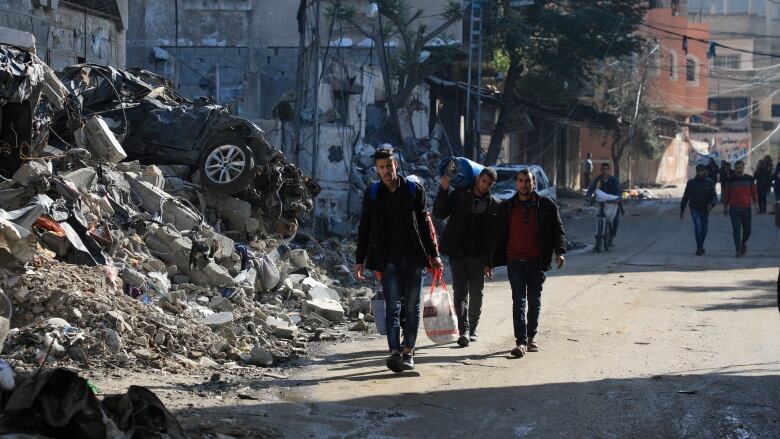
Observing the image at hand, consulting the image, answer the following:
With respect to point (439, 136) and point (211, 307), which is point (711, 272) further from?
point (439, 136)

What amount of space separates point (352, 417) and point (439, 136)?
3416 cm

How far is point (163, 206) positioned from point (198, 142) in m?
2.23

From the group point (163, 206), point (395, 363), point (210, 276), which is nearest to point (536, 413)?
point (395, 363)

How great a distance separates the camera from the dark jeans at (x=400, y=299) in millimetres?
8680

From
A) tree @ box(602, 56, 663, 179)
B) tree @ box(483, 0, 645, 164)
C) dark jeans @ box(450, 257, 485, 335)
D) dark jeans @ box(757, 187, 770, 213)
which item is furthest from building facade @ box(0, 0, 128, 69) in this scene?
tree @ box(602, 56, 663, 179)

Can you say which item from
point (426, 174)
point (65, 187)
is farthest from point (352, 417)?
point (426, 174)

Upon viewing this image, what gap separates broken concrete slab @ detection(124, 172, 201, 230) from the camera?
1319cm

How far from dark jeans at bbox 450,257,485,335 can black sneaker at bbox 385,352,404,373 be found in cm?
166

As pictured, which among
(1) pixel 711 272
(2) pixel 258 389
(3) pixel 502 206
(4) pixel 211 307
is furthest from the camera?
(1) pixel 711 272

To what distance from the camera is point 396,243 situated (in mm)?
8695

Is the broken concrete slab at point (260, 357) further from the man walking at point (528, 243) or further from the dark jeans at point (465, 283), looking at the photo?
the man walking at point (528, 243)

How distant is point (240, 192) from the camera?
15.3m

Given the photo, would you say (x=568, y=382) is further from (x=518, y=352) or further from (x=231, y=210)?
(x=231, y=210)

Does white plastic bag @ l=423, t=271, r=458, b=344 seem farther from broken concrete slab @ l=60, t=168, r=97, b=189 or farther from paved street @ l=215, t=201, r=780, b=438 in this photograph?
broken concrete slab @ l=60, t=168, r=97, b=189
